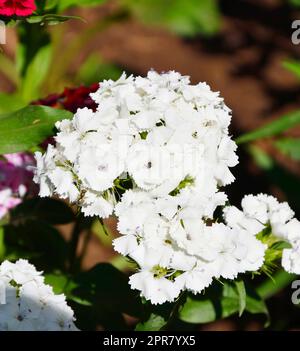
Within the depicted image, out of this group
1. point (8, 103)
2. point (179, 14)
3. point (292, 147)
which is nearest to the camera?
point (8, 103)

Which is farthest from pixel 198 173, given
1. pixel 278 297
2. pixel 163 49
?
pixel 163 49

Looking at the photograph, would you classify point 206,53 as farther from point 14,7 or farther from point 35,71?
point 14,7

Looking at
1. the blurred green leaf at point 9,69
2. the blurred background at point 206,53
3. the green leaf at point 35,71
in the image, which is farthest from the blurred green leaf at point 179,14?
the green leaf at point 35,71

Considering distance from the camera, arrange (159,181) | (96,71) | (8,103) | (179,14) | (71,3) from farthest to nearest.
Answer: (179,14)
(96,71)
(8,103)
(71,3)
(159,181)

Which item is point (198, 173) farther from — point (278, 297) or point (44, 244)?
point (278, 297)

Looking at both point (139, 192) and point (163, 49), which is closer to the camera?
point (139, 192)

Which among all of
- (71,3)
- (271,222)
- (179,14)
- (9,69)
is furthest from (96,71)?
(271,222)
